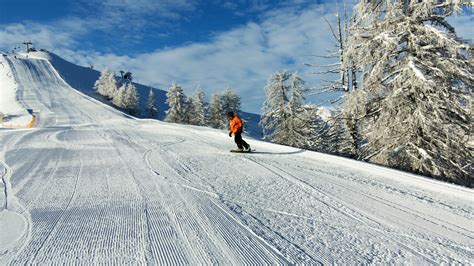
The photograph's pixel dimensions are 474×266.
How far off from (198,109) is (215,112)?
357 cm

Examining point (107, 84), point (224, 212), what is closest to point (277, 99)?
point (224, 212)

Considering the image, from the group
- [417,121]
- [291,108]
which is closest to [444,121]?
[417,121]

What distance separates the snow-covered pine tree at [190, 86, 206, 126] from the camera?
5715 cm

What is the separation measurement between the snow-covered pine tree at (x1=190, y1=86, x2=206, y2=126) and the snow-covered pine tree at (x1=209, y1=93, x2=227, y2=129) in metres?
1.40

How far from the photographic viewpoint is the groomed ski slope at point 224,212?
3844mm

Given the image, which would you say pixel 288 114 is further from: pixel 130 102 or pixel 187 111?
pixel 130 102

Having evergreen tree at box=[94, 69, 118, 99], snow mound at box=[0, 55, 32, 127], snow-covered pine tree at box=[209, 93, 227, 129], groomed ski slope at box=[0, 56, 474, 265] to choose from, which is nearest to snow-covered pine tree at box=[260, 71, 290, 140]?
snow-covered pine tree at box=[209, 93, 227, 129]

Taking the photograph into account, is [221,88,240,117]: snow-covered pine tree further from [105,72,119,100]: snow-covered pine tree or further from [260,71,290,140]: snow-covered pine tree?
[105,72,119,100]: snow-covered pine tree

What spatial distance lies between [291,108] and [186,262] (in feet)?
104

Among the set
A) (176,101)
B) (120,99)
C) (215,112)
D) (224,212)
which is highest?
(176,101)

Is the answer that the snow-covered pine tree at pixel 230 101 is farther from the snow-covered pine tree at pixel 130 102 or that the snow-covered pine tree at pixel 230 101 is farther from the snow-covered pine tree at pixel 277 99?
the snow-covered pine tree at pixel 130 102

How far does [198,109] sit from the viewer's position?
58.6 meters

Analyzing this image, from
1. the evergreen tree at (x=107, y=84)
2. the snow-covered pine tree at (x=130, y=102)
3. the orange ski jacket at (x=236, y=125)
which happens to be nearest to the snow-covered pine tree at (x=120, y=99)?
the snow-covered pine tree at (x=130, y=102)

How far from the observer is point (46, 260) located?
3.58 meters
